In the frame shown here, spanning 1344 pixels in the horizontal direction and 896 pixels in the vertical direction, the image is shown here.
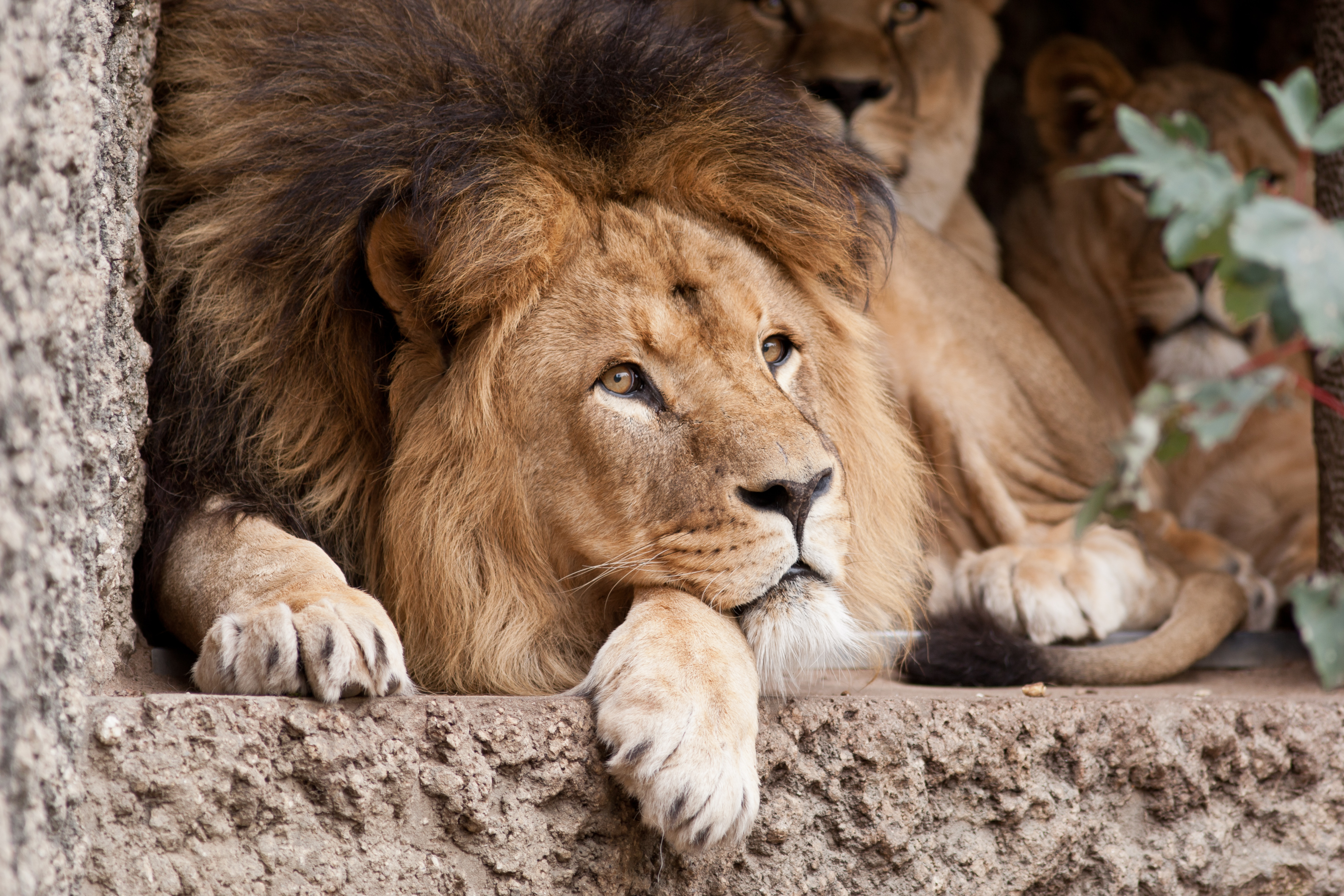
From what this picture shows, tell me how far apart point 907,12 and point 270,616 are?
2549mm

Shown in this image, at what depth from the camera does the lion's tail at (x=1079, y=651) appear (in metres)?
2.25

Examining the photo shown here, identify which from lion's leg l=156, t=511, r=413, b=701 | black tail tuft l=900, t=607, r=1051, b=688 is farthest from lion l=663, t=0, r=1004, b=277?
lion's leg l=156, t=511, r=413, b=701

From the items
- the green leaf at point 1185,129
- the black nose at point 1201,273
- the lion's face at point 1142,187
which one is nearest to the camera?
the green leaf at point 1185,129

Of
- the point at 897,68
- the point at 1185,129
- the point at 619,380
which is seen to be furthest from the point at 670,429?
the point at 897,68

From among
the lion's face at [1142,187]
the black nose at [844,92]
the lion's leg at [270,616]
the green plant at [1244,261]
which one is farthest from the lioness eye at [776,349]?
the lion's face at [1142,187]

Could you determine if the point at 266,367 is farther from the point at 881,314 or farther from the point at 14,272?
the point at 881,314

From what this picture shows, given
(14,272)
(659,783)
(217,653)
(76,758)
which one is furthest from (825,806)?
(14,272)

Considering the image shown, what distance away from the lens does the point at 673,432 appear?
5.79ft

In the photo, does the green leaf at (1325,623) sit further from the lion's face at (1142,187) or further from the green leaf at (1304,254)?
the lion's face at (1142,187)

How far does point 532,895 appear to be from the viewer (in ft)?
5.03

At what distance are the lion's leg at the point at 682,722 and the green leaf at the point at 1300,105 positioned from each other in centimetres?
90

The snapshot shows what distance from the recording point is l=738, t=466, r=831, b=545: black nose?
5.54 ft

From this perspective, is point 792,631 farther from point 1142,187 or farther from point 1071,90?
point 1071,90

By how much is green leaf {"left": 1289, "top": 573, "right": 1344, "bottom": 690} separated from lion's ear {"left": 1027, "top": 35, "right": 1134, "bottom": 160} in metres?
2.90
